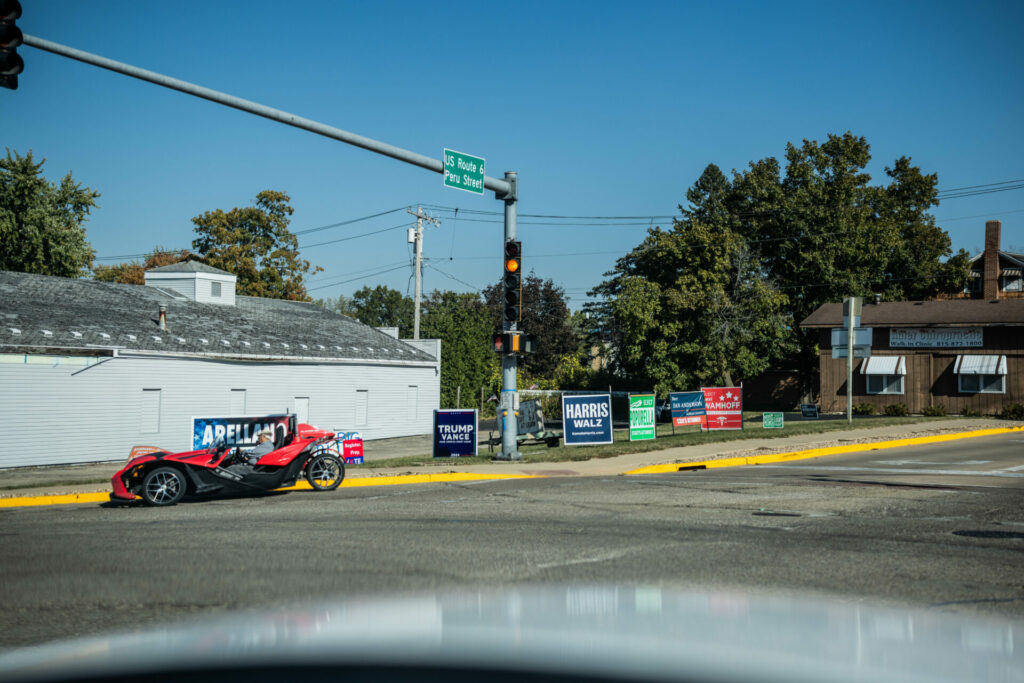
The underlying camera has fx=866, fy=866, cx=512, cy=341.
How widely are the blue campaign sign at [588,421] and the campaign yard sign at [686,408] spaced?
3.56 meters

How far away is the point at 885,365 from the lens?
45281 mm

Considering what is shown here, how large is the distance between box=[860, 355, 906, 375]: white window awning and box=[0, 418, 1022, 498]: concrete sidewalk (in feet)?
49.5

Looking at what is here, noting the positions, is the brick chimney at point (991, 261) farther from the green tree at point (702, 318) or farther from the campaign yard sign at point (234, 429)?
the campaign yard sign at point (234, 429)

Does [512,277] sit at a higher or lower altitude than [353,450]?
higher

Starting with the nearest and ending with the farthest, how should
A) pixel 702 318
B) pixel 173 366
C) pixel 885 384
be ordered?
pixel 173 366, pixel 885 384, pixel 702 318

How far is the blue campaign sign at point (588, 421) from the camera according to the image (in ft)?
77.6

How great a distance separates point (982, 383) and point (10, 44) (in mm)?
43573

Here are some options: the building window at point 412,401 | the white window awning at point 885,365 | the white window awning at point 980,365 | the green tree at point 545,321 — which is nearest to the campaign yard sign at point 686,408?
the building window at point 412,401

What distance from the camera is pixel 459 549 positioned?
8812 mm

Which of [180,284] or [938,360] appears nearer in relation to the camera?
[180,284]

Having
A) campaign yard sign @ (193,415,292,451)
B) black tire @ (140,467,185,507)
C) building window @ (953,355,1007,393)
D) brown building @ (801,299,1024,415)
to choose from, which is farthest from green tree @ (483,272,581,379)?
black tire @ (140,467,185,507)

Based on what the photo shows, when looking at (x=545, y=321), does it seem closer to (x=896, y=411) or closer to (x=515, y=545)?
(x=896, y=411)

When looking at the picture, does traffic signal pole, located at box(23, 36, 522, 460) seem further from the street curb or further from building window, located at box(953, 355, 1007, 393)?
building window, located at box(953, 355, 1007, 393)

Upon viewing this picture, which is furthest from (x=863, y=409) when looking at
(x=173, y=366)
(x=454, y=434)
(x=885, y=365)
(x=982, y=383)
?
(x=173, y=366)
